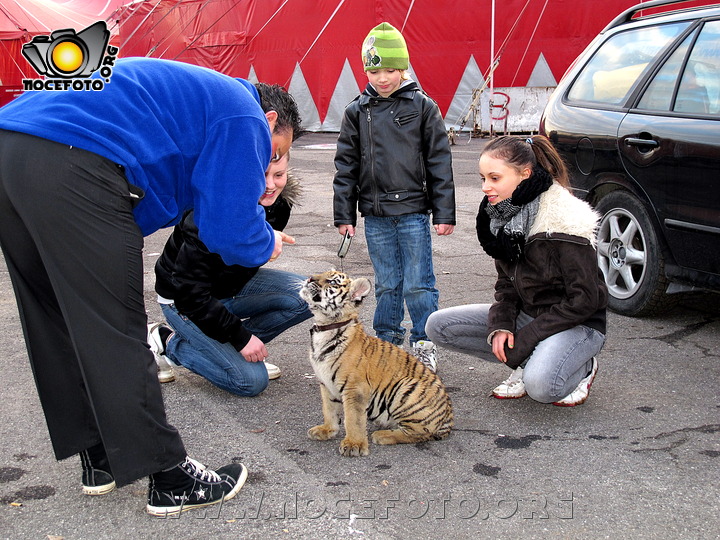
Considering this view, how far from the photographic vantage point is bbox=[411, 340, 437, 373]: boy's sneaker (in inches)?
171

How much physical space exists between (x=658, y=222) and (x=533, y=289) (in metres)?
1.48

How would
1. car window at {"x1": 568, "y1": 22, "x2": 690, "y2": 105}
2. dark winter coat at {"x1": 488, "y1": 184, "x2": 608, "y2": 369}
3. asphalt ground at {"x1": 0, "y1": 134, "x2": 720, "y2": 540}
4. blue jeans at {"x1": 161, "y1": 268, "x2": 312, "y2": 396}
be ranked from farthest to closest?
1. car window at {"x1": 568, "y1": 22, "x2": 690, "y2": 105}
2. blue jeans at {"x1": 161, "y1": 268, "x2": 312, "y2": 396}
3. dark winter coat at {"x1": 488, "y1": 184, "x2": 608, "y2": 369}
4. asphalt ground at {"x1": 0, "y1": 134, "x2": 720, "y2": 540}

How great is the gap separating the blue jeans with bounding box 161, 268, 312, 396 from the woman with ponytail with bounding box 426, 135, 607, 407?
1.14m

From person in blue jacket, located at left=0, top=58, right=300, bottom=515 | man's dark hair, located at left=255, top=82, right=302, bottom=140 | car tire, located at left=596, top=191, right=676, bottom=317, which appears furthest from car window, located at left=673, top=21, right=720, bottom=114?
person in blue jacket, located at left=0, top=58, right=300, bottom=515

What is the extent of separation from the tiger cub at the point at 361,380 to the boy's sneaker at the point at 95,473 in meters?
0.91

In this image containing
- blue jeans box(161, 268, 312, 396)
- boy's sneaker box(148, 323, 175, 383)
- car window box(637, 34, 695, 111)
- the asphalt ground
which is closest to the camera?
the asphalt ground

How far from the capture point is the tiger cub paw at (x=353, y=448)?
130 inches

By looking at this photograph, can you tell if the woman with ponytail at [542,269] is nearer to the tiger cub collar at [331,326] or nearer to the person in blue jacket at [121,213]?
the tiger cub collar at [331,326]

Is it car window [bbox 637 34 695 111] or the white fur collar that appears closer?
the white fur collar

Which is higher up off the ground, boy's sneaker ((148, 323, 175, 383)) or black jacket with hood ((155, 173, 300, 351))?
black jacket with hood ((155, 173, 300, 351))

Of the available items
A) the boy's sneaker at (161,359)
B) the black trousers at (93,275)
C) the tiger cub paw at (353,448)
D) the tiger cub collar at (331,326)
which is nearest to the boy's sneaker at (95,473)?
the black trousers at (93,275)

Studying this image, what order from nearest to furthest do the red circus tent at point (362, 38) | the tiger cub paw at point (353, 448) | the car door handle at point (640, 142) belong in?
the tiger cub paw at point (353, 448)
the car door handle at point (640, 142)
the red circus tent at point (362, 38)

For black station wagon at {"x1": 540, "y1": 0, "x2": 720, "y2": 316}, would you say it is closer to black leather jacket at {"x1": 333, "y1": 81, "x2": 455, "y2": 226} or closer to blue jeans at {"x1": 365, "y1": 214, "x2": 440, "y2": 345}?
black leather jacket at {"x1": 333, "y1": 81, "x2": 455, "y2": 226}

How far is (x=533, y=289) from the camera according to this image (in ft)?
12.4
